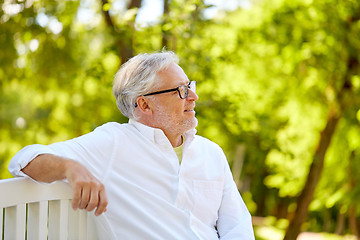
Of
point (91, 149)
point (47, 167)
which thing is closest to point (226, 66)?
point (91, 149)

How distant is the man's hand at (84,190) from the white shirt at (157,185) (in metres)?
0.18

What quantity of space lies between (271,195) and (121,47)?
1642 centimetres

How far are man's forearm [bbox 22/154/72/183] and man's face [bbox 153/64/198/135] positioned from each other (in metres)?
0.65

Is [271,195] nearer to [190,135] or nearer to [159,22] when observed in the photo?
[159,22]

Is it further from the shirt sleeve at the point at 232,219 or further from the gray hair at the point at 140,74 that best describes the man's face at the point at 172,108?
the shirt sleeve at the point at 232,219

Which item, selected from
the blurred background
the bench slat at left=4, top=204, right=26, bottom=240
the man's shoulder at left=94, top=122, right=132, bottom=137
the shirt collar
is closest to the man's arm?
the bench slat at left=4, top=204, right=26, bottom=240

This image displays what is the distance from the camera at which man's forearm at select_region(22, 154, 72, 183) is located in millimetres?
1878

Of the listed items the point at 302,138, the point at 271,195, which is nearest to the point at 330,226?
the point at 271,195

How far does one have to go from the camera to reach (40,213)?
200 centimetres

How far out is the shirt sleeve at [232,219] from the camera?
2393 mm

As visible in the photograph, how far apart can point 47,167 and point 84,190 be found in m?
0.18

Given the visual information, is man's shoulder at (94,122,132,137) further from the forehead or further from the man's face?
the forehead

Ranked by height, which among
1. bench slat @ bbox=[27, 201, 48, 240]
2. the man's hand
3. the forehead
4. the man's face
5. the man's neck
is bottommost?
bench slat @ bbox=[27, 201, 48, 240]

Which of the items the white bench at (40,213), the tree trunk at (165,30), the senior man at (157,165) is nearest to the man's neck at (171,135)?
the senior man at (157,165)
